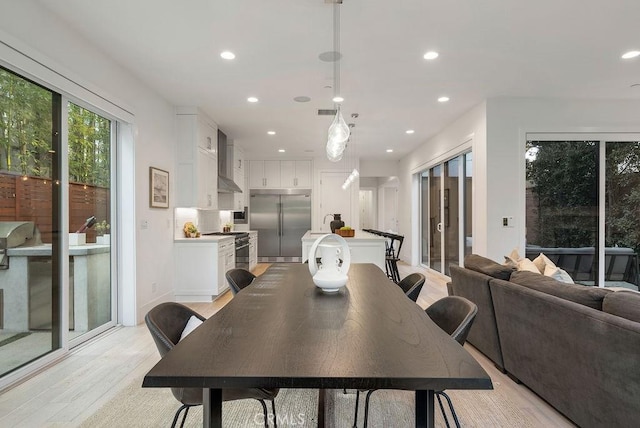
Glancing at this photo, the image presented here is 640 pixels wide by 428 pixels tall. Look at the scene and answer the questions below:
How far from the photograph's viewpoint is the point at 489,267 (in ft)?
9.22

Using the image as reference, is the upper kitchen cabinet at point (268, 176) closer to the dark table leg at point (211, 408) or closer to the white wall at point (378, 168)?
the white wall at point (378, 168)

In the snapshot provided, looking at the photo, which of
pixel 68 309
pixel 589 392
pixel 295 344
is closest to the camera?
pixel 295 344

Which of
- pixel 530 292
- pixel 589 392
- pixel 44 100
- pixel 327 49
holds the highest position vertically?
pixel 327 49

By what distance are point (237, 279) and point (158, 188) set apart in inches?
93.0

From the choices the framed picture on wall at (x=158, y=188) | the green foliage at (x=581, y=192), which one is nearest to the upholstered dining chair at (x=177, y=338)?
the framed picture on wall at (x=158, y=188)

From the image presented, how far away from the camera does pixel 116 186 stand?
384 centimetres

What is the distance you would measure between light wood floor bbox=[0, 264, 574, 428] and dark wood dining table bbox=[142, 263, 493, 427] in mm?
1310

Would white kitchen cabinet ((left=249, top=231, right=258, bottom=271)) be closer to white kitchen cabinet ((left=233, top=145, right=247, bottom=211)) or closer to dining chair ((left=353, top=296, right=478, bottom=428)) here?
white kitchen cabinet ((left=233, top=145, right=247, bottom=211))

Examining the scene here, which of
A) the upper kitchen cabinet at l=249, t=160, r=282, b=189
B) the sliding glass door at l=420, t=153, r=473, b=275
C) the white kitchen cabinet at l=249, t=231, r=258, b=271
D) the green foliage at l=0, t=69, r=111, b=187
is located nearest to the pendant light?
the green foliage at l=0, t=69, r=111, b=187

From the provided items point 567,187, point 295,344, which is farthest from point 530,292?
point 567,187

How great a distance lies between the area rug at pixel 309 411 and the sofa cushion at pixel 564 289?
0.73m

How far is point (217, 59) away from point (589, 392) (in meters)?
3.64

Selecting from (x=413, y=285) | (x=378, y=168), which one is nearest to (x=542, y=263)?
(x=413, y=285)

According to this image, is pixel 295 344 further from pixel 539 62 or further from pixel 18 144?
pixel 539 62
